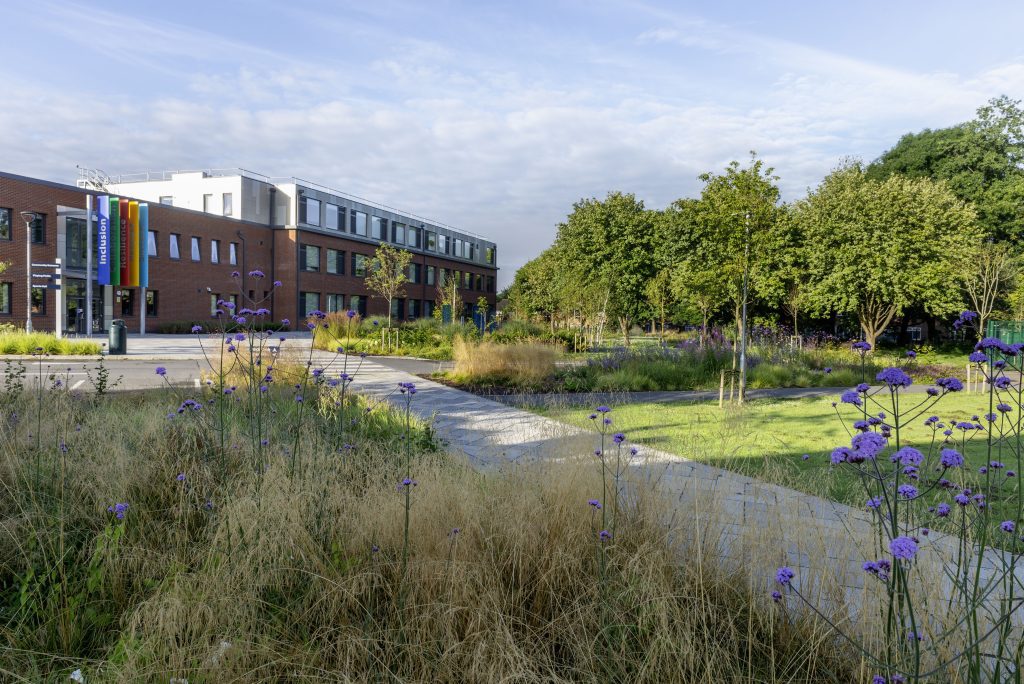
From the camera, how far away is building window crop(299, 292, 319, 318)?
4656 cm

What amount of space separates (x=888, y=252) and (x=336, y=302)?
121 feet

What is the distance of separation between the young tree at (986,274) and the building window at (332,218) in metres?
39.8

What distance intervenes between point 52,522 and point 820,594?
364 centimetres

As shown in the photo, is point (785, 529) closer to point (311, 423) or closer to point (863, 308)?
point (311, 423)

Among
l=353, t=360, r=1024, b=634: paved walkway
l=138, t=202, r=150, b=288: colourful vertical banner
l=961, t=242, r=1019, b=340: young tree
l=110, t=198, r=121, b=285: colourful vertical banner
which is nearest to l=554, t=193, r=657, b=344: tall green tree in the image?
l=961, t=242, r=1019, b=340: young tree

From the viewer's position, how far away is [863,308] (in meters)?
28.7

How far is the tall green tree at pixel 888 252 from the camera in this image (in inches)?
1031

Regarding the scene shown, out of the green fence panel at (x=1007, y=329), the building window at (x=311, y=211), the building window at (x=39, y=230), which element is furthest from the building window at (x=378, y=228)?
the green fence panel at (x=1007, y=329)

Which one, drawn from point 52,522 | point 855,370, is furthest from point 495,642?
point 855,370

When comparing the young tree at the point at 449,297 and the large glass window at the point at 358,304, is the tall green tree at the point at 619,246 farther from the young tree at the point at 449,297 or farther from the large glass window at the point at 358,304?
the large glass window at the point at 358,304

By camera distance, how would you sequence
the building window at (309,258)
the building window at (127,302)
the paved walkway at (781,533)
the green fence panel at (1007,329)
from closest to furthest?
the paved walkway at (781,533) → the green fence panel at (1007,329) → the building window at (127,302) → the building window at (309,258)

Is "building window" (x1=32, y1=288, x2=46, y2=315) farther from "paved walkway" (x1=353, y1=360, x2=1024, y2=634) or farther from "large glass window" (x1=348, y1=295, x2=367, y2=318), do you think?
"paved walkway" (x1=353, y1=360, x2=1024, y2=634)

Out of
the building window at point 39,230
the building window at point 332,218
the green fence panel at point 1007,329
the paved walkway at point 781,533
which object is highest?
the building window at point 332,218

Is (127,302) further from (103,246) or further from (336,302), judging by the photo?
(336,302)
